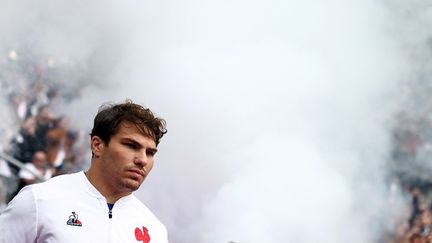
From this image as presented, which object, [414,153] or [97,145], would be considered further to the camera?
[414,153]

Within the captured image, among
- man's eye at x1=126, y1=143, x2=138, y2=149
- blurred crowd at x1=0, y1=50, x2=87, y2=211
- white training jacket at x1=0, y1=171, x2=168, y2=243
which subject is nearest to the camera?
white training jacket at x1=0, y1=171, x2=168, y2=243

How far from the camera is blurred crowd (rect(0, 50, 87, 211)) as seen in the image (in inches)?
310

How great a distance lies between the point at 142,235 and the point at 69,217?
26 centimetres

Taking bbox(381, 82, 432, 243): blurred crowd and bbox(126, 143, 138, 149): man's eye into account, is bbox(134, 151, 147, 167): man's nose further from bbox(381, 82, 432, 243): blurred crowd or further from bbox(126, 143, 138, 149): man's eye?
bbox(381, 82, 432, 243): blurred crowd

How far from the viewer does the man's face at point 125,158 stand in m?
2.23

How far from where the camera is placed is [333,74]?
865 centimetres

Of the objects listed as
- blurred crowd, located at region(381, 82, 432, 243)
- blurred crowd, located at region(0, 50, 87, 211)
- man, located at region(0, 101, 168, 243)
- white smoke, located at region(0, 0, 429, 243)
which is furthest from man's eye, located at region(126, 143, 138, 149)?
blurred crowd, located at region(381, 82, 432, 243)

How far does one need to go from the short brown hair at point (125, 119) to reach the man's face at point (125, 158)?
0.02m

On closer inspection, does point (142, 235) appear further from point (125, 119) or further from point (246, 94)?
point (246, 94)

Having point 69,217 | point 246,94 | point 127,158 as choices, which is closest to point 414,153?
point 246,94

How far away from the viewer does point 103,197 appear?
2.29m

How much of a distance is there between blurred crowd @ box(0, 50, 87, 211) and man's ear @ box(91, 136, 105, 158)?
203 inches

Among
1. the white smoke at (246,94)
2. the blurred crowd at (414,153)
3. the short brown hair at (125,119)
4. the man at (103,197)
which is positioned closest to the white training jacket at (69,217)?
the man at (103,197)

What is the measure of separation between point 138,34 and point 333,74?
2354mm
